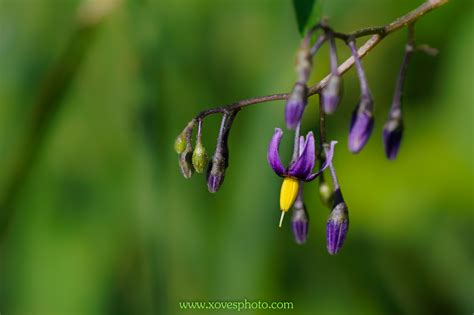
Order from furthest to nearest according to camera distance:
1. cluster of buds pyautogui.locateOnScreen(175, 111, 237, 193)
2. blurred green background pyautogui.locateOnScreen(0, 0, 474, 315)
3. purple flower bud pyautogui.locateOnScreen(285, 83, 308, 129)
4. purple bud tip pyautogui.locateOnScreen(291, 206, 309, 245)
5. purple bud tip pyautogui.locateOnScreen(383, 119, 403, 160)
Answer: blurred green background pyautogui.locateOnScreen(0, 0, 474, 315) → purple bud tip pyautogui.locateOnScreen(291, 206, 309, 245) → cluster of buds pyautogui.locateOnScreen(175, 111, 237, 193) → purple bud tip pyautogui.locateOnScreen(383, 119, 403, 160) → purple flower bud pyautogui.locateOnScreen(285, 83, 308, 129)

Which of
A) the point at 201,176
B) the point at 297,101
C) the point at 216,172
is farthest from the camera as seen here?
the point at 201,176

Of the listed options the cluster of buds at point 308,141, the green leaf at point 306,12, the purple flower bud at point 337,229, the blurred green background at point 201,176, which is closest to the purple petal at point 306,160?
the cluster of buds at point 308,141

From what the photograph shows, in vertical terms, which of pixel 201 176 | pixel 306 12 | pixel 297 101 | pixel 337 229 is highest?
pixel 306 12

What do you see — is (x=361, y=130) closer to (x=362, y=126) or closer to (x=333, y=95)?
(x=362, y=126)

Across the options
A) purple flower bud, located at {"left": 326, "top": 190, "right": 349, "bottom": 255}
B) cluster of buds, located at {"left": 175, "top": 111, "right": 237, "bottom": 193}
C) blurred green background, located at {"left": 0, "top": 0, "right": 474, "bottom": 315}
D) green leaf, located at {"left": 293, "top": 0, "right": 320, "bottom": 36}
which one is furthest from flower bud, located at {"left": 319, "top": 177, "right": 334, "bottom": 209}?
blurred green background, located at {"left": 0, "top": 0, "right": 474, "bottom": 315}

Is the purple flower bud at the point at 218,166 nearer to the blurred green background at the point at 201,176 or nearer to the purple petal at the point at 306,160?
the purple petal at the point at 306,160

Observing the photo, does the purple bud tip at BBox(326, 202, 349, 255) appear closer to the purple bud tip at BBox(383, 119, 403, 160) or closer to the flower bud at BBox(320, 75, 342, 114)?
the purple bud tip at BBox(383, 119, 403, 160)

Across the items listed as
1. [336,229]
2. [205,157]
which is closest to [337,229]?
[336,229]
